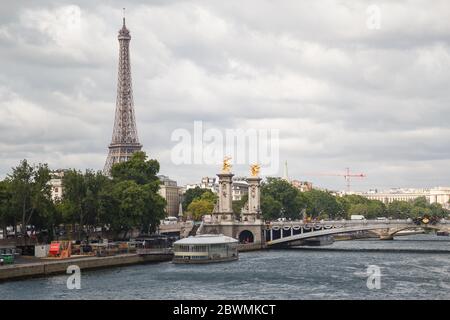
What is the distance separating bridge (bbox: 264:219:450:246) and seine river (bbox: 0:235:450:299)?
1301 cm

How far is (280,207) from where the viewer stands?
120688mm

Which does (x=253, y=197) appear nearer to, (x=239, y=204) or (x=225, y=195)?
(x=225, y=195)

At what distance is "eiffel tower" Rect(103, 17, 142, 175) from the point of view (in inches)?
4897

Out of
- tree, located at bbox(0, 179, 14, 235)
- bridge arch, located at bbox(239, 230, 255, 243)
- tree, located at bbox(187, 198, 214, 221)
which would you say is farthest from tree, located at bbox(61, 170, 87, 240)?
tree, located at bbox(187, 198, 214, 221)

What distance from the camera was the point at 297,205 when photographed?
422 feet

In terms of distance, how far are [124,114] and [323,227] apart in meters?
42.4

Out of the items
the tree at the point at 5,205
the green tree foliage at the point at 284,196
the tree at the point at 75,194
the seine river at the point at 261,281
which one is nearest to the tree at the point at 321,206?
the green tree foliage at the point at 284,196

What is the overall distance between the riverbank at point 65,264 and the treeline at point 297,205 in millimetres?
46184

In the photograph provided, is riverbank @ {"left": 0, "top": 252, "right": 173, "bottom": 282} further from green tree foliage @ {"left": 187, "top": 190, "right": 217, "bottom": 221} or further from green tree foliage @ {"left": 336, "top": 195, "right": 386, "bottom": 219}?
green tree foliage @ {"left": 336, "top": 195, "right": 386, "bottom": 219}

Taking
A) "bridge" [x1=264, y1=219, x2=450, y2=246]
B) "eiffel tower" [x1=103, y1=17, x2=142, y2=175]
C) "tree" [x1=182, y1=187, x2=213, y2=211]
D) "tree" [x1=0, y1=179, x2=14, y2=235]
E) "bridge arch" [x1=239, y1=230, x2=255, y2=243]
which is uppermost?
"eiffel tower" [x1=103, y1=17, x2=142, y2=175]

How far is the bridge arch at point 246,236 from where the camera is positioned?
97.0 meters
